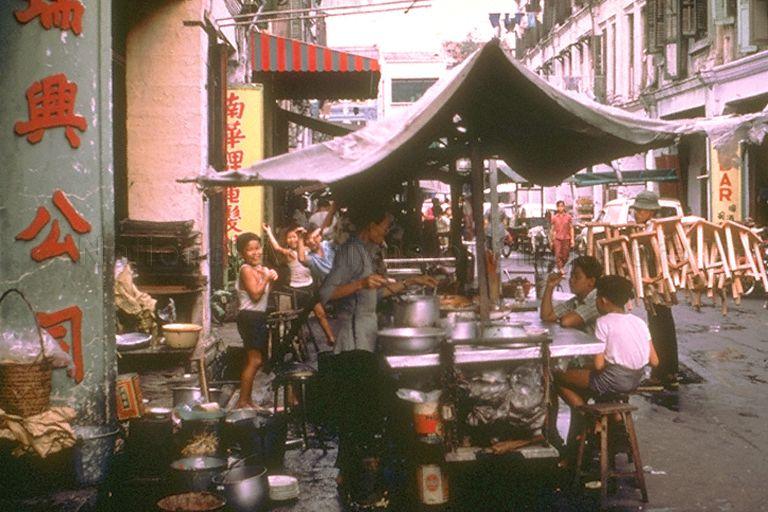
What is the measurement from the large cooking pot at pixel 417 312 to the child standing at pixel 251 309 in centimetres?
264

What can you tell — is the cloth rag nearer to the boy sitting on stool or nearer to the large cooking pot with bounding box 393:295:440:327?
the large cooking pot with bounding box 393:295:440:327

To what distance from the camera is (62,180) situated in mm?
6402

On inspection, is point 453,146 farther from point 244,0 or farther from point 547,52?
point 547,52

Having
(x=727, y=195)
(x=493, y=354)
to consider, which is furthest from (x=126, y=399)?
(x=727, y=195)

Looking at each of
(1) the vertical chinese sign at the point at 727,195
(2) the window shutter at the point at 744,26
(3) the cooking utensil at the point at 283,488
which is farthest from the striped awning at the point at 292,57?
(2) the window shutter at the point at 744,26

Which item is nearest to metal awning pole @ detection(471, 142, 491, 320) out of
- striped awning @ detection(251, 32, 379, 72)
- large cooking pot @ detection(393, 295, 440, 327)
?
large cooking pot @ detection(393, 295, 440, 327)

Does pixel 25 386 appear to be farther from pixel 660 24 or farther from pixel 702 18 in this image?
pixel 660 24

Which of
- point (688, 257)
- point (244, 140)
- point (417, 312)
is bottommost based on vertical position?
point (417, 312)

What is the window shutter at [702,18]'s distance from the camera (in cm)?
2617

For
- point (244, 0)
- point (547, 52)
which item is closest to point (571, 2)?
point (547, 52)

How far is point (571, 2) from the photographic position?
142 feet

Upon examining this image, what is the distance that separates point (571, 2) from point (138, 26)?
35807 mm

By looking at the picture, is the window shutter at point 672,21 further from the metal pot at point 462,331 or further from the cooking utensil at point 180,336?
the metal pot at point 462,331

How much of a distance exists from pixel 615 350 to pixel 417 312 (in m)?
1.56
